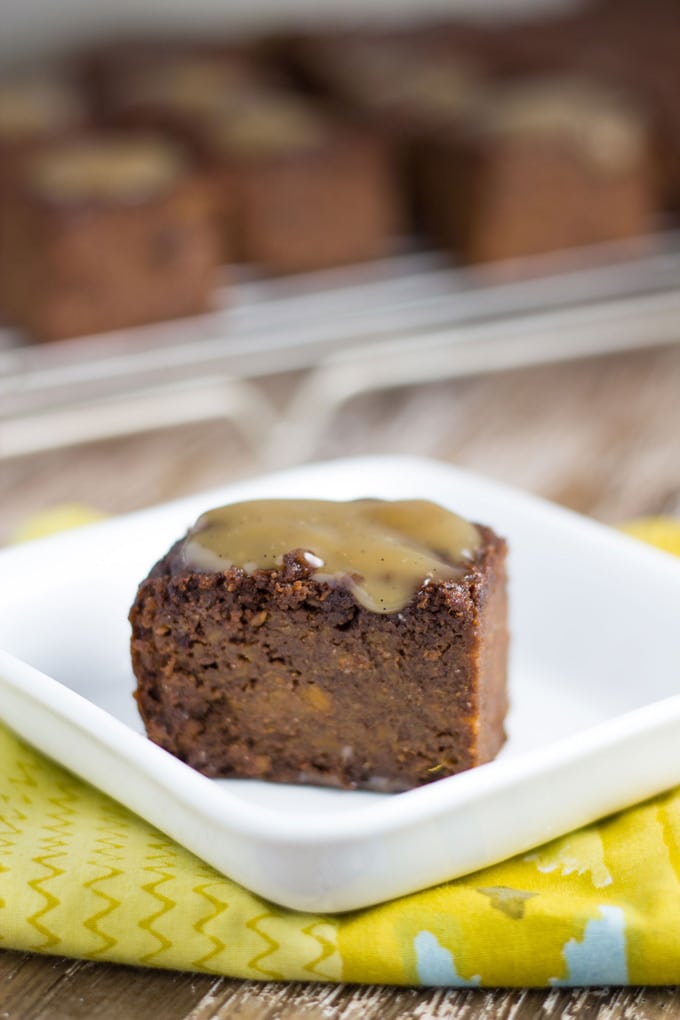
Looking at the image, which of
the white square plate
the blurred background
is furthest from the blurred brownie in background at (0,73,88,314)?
the white square plate

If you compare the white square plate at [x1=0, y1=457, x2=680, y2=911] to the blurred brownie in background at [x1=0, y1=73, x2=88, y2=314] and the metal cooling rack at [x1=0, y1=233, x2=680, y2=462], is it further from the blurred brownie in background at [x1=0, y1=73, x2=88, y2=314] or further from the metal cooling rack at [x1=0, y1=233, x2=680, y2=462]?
the blurred brownie in background at [x1=0, y1=73, x2=88, y2=314]

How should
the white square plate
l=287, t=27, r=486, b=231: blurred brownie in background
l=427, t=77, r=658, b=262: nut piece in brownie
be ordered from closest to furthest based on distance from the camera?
the white square plate < l=427, t=77, r=658, b=262: nut piece in brownie < l=287, t=27, r=486, b=231: blurred brownie in background

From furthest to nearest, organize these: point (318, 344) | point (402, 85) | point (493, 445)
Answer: point (402, 85) < point (493, 445) < point (318, 344)

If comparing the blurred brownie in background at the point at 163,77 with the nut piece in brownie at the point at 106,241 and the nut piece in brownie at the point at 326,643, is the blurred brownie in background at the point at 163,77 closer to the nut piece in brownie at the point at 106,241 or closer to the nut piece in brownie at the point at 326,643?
the nut piece in brownie at the point at 106,241

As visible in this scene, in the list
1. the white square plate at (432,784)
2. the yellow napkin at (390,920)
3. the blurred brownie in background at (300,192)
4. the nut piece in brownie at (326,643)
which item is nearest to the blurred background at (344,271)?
the blurred brownie in background at (300,192)

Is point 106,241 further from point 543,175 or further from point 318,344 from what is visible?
point 543,175

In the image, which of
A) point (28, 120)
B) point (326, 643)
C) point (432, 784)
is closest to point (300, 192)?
point (28, 120)
